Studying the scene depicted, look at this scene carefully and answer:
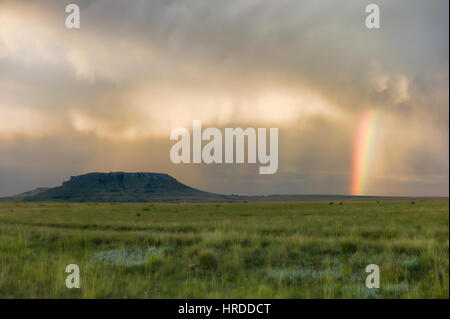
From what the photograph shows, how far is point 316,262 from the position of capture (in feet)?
37.2

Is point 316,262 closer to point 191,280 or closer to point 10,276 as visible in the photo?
point 191,280

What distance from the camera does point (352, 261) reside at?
433 inches

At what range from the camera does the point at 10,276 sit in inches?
356

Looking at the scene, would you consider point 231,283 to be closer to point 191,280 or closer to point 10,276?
point 191,280

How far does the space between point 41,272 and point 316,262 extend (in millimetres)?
8714

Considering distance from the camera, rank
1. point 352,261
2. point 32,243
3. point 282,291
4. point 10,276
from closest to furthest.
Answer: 1. point 282,291
2. point 10,276
3. point 352,261
4. point 32,243

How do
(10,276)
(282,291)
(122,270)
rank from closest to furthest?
1. (282,291)
2. (10,276)
3. (122,270)
